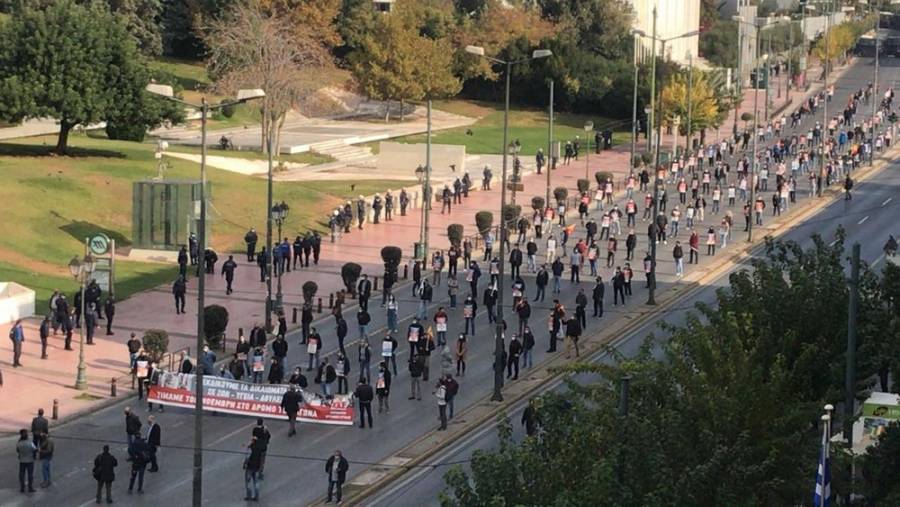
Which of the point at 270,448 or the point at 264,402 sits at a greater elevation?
the point at 264,402

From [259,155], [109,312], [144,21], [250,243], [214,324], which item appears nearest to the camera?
[214,324]

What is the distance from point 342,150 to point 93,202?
26.7 m

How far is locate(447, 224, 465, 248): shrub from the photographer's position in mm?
59125

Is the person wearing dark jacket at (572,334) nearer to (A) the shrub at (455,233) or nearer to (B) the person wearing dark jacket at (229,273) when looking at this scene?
(B) the person wearing dark jacket at (229,273)

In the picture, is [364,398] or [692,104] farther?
[692,104]

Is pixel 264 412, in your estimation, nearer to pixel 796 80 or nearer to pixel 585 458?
pixel 585 458

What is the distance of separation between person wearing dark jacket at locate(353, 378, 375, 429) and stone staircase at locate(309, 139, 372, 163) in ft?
155

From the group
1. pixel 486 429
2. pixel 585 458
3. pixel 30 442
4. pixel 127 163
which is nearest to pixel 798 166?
pixel 127 163

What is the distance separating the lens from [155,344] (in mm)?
40844

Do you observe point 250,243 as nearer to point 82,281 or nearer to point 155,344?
point 82,281

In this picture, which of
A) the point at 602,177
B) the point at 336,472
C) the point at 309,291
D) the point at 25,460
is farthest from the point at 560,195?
the point at 25,460

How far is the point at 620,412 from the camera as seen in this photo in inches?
983

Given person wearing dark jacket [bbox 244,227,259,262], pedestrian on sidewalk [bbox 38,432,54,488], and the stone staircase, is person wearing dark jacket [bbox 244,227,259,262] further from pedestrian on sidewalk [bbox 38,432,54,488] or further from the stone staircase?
the stone staircase

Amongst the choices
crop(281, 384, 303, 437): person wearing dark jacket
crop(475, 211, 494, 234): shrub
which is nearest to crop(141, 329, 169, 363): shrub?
crop(281, 384, 303, 437): person wearing dark jacket
